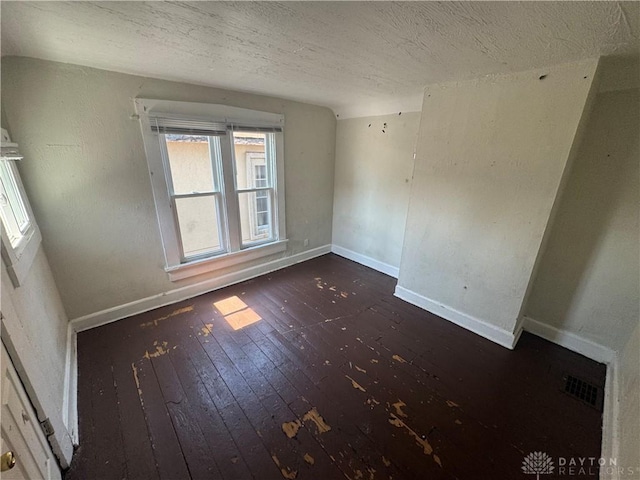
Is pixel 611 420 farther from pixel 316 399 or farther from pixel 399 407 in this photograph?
pixel 316 399

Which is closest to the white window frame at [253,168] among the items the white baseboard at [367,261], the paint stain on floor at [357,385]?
the white baseboard at [367,261]

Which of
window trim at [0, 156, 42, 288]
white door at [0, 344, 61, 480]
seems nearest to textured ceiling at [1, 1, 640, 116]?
window trim at [0, 156, 42, 288]

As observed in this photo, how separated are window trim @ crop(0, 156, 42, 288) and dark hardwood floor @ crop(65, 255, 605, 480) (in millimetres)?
896

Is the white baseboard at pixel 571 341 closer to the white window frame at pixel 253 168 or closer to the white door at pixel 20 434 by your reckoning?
the white window frame at pixel 253 168

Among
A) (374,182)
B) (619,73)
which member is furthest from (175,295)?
(619,73)

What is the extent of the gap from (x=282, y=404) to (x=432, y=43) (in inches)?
90.3

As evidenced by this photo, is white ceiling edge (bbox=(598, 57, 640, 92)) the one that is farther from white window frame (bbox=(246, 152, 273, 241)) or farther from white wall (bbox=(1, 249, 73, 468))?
white wall (bbox=(1, 249, 73, 468))

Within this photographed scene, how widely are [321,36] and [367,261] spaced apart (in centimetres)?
284

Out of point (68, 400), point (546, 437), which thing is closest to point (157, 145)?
point (68, 400)

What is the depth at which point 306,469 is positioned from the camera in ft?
4.31

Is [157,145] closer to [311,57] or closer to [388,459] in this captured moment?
[311,57]

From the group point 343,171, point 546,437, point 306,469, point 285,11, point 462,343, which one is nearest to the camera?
point 285,11

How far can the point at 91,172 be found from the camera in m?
2.03

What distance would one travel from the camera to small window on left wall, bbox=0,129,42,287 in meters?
1.18
